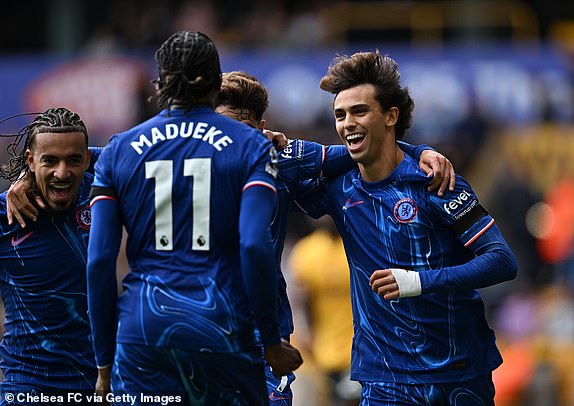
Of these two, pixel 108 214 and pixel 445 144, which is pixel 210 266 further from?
pixel 445 144

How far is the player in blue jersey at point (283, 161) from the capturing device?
6094mm

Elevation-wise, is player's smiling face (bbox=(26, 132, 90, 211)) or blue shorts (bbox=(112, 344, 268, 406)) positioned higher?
player's smiling face (bbox=(26, 132, 90, 211))

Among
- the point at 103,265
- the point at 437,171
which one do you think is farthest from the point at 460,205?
the point at 103,265

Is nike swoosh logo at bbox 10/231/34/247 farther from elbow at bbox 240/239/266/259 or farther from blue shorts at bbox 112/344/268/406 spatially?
elbow at bbox 240/239/266/259

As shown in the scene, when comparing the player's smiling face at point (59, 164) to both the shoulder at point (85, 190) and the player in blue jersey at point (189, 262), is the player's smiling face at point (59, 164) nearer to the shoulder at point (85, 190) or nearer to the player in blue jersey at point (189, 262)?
the shoulder at point (85, 190)

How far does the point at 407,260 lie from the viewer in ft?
19.4

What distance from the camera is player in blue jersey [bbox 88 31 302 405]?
4.77 m

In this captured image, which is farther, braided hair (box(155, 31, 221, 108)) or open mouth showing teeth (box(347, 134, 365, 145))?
open mouth showing teeth (box(347, 134, 365, 145))

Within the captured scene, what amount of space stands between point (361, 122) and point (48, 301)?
182 centimetres

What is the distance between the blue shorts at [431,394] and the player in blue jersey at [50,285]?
56.9 inches

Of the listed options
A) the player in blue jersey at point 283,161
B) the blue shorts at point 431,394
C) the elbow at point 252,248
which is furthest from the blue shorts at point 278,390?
the elbow at point 252,248

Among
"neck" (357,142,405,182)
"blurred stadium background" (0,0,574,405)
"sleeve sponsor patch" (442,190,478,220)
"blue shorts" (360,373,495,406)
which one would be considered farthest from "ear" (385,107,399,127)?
"blurred stadium background" (0,0,574,405)

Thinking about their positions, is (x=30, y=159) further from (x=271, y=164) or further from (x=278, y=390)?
(x=278, y=390)

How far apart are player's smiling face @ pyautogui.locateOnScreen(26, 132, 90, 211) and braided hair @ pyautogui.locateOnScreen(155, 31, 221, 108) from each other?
0.94m
